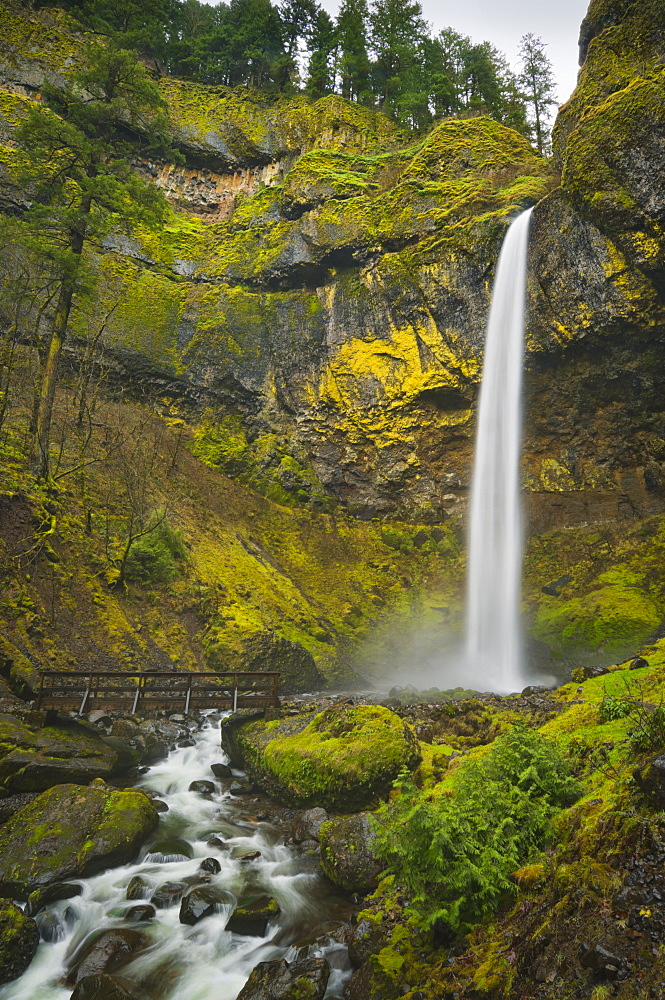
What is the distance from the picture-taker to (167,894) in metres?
6.75

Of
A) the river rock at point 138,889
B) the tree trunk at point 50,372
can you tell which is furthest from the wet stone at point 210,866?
the tree trunk at point 50,372

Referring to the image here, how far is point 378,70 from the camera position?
48344mm

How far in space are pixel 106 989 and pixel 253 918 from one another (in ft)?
5.70

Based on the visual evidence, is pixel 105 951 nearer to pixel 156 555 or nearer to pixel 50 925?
pixel 50 925

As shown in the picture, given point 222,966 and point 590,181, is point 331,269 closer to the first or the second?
point 590,181

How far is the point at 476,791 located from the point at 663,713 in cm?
185

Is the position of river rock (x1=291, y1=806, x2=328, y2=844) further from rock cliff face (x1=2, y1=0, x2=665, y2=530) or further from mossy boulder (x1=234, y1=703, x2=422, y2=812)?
rock cliff face (x1=2, y1=0, x2=665, y2=530)

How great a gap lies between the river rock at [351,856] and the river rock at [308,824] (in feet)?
4.02

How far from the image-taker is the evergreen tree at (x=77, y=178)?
16.7 m

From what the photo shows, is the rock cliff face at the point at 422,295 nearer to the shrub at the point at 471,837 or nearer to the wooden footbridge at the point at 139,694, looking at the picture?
the wooden footbridge at the point at 139,694

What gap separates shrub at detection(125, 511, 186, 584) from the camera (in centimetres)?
1838

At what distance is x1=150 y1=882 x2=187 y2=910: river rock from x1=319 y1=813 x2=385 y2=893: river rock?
1960 mm

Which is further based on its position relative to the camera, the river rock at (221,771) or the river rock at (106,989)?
the river rock at (221,771)

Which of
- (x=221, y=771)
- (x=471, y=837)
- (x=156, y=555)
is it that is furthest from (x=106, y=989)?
(x=156, y=555)
